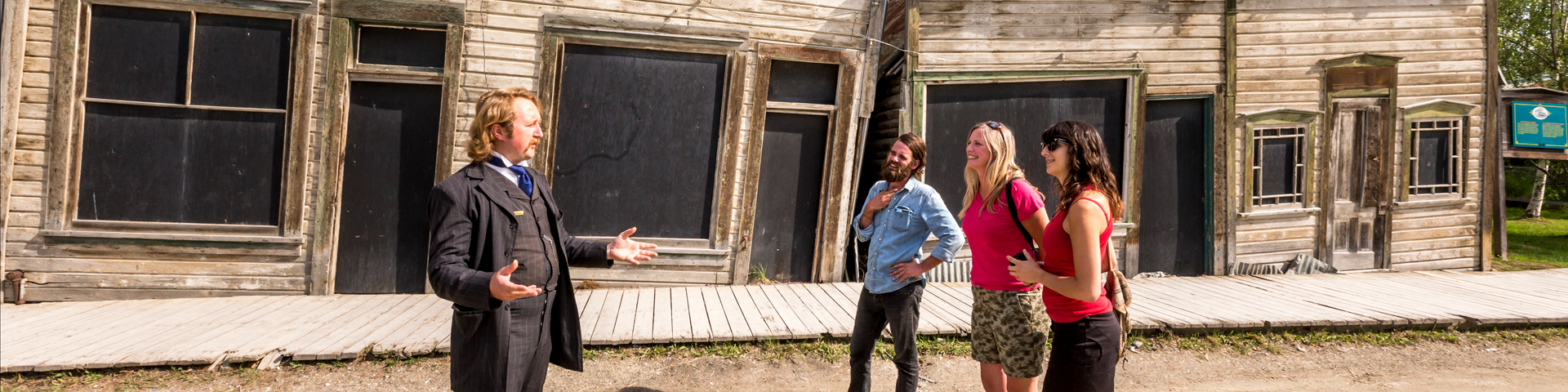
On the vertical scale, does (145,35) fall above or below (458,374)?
above

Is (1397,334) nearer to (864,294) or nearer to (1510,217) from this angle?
(864,294)

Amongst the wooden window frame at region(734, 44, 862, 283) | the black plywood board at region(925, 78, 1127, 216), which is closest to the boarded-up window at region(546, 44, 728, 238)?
the wooden window frame at region(734, 44, 862, 283)

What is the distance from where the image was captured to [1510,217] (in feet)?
60.9

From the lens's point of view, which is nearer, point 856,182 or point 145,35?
point 145,35

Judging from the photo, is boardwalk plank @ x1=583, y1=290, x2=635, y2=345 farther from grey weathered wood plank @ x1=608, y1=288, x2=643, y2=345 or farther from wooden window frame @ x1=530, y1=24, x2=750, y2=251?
wooden window frame @ x1=530, y1=24, x2=750, y2=251

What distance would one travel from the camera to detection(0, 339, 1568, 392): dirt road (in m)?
4.34


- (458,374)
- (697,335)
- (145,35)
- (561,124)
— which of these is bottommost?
(697,335)

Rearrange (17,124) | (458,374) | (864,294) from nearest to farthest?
(458,374) < (864,294) < (17,124)

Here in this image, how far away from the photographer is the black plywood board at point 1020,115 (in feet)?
24.6

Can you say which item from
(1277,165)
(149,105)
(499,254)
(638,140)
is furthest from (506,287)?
(1277,165)

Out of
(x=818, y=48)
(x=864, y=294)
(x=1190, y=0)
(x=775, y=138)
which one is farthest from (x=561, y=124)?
(x=1190, y=0)

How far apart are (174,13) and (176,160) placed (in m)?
1.24

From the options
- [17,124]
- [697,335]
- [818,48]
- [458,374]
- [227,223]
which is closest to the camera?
[458,374]

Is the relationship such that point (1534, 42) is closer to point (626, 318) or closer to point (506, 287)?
point (626, 318)
